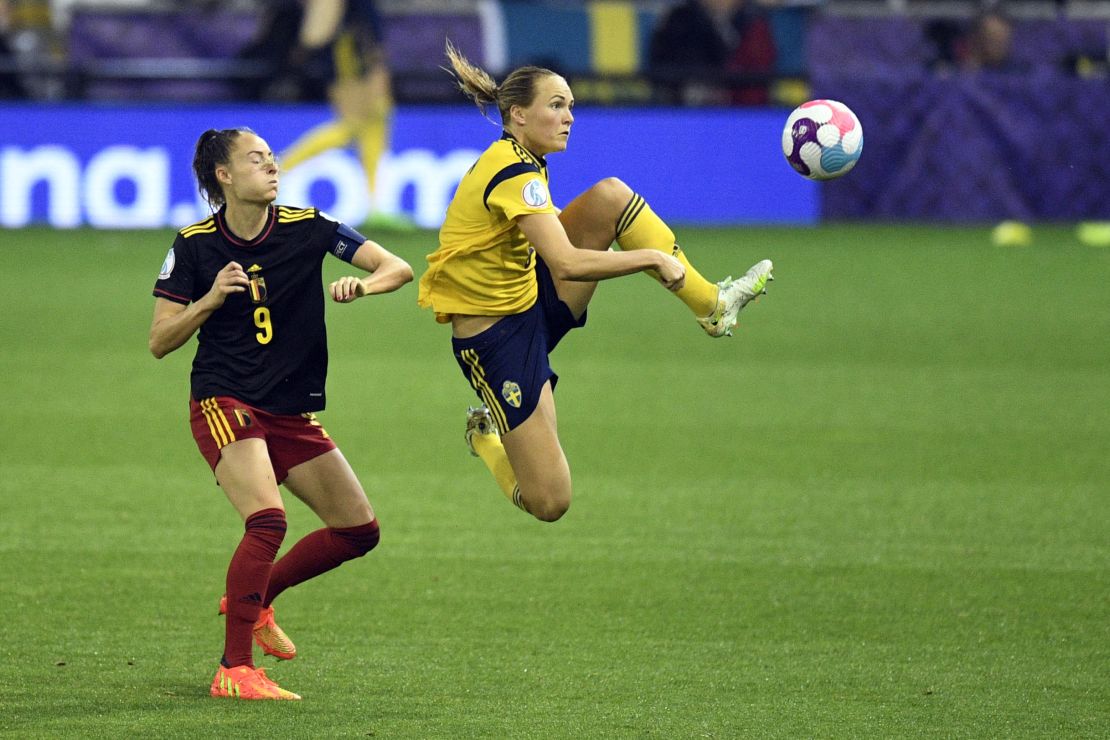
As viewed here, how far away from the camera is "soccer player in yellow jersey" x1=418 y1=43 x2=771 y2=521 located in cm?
584

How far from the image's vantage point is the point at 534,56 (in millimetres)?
20094

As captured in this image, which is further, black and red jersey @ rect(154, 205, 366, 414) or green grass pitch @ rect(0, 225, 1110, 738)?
black and red jersey @ rect(154, 205, 366, 414)

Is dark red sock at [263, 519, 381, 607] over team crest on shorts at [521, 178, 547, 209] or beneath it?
beneath

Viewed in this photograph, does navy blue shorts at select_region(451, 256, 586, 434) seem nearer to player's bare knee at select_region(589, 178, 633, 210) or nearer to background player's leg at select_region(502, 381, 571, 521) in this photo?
background player's leg at select_region(502, 381, 571, 521)

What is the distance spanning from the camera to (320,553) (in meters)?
5.68

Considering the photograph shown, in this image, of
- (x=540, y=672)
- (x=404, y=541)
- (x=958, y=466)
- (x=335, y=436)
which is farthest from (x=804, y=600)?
(x=335, y=436)

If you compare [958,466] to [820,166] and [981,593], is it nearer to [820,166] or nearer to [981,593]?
[981,593]

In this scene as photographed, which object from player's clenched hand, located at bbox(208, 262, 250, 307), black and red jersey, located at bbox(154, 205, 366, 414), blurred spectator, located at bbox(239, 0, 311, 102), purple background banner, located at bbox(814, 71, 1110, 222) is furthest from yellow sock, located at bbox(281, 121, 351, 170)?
player's clenched hand, located at bbox(208, 262, 250, 307)

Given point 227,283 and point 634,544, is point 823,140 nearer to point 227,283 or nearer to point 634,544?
point 634,544

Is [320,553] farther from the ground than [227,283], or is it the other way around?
[227,283]

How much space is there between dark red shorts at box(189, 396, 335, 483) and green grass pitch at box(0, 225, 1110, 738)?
69 centimetres

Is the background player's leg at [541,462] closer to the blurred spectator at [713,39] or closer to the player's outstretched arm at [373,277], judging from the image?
the player's outstretched arm at [373,277]

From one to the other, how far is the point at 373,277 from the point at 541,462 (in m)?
1.22

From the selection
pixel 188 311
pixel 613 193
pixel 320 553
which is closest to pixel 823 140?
pixel 613 193
